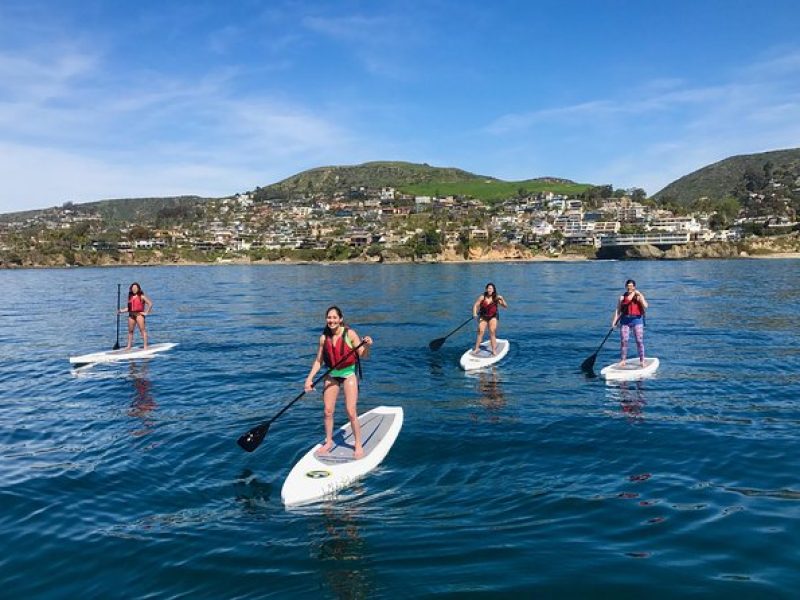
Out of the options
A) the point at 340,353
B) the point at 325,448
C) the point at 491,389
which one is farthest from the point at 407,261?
the point at 340,353

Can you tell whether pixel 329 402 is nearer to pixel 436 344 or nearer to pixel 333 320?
pixel 333 320

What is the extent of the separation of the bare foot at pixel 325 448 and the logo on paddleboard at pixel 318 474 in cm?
82

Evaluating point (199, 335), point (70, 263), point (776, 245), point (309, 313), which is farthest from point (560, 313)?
point (70, 263)

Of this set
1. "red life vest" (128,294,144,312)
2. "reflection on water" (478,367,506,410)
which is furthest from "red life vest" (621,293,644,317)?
"red life vest" (128,294,144,312)

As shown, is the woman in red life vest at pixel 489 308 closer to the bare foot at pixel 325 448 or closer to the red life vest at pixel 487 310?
the red life vest at pixel 487 310

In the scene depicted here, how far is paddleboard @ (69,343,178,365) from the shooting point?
854 inches

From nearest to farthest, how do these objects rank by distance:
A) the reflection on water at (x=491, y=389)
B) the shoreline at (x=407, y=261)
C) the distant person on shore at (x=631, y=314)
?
the reflection on water at (x=491, y=389) → the distant person on shore at (x=631, y=314) → the shoreline at (x=407, y=261)

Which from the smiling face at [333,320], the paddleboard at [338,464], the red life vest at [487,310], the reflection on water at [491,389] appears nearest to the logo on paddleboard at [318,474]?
the paddleboard at [338,464]

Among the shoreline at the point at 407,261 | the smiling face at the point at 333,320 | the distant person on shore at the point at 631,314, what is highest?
the smiling face at the point at 333,320

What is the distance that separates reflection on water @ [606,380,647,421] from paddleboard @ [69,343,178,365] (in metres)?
17.1

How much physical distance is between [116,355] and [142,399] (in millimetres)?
7100

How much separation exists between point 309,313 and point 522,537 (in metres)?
33.6

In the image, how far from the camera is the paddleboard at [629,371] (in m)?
17.6

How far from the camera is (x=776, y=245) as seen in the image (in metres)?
161
